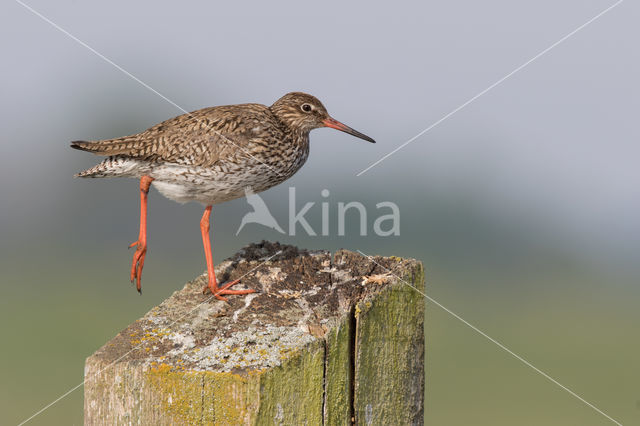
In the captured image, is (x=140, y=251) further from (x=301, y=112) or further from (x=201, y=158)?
(x=301, y=112)

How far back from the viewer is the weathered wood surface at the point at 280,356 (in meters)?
3.43

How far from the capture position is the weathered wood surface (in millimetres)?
3434

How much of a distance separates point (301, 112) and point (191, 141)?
1.48 m

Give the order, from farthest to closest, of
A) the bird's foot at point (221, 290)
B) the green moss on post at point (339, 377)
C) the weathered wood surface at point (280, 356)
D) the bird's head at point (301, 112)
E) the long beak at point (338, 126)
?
the long beak at point (338, 126), the bird's head at point (301, 112), the bird's foot at point (221, 290), the green moss on post at point (339, 377), the weathered wood surface at point (280, 356)

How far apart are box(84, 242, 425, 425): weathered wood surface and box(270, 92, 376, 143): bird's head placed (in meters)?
2.55

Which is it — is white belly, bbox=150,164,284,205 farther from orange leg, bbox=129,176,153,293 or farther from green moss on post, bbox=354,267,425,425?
green moss on post, bbox=354,267,425,425

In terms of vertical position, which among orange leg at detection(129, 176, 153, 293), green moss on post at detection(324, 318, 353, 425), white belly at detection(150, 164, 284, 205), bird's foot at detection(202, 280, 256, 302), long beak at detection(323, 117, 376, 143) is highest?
long beak at detection(323, 117, 376, 143)

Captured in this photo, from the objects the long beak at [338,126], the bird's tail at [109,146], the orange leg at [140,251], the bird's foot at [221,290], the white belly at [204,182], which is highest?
the long beak at [338,126]

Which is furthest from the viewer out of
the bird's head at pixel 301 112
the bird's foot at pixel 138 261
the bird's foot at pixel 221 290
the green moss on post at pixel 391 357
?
the bird's head at pixel 301 112

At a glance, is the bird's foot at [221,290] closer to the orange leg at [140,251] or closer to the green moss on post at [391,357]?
the green moss on post at [391,357]

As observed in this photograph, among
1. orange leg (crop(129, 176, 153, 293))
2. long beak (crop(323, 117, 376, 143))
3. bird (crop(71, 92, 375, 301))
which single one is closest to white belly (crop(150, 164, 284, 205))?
bird (crop(71, 92, 375, 301))

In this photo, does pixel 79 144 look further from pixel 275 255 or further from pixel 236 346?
pixel 236 346

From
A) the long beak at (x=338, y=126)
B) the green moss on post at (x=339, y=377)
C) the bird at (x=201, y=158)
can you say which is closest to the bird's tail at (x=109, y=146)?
the bird at (x=201, y=158)

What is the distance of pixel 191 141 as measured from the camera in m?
6.37
